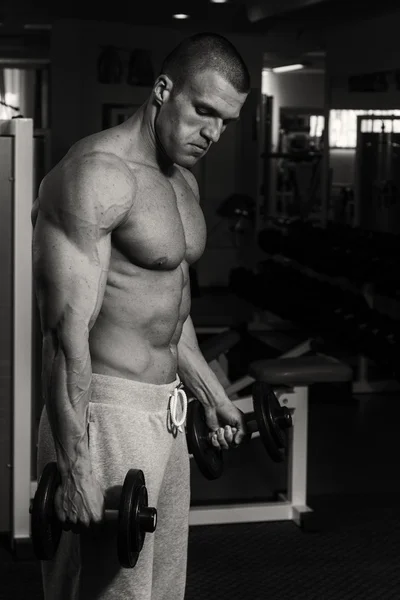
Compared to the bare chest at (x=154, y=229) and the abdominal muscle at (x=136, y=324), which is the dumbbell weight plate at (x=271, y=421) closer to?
the abdominal muscle at (x=136, y=324)

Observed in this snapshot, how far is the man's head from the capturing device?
1514 millimetres

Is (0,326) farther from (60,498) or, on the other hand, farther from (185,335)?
(60,498)

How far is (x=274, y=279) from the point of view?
19.8 feet

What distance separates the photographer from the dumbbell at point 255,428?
5.82ft

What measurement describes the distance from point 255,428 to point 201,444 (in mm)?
110

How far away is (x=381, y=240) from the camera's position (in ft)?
16.4

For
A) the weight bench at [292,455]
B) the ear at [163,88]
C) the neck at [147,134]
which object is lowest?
→ the weight bench at [292,455]

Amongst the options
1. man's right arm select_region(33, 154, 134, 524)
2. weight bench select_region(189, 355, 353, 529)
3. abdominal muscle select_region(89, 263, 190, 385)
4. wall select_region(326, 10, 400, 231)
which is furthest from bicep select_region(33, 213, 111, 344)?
wall select_region(326, 10, 400, 231)

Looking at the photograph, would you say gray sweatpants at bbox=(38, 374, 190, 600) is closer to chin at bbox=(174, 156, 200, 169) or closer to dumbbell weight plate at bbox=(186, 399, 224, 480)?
dumbbell weight plate at bbox=(186, 399, 224, 480)

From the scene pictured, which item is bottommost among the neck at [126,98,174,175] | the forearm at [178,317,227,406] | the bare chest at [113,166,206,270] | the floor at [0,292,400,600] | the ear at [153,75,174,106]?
the floor at [0,292,400,600]

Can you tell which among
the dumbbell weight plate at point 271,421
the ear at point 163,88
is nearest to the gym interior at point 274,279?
the dumbbell weight plate at point 271,421

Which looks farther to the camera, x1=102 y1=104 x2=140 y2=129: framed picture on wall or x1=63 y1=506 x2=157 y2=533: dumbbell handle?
x1=102 y1=104 x2=140 y2=129: framed picture on wall

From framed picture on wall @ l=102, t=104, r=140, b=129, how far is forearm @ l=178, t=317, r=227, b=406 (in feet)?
20.2

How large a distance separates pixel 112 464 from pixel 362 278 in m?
3.52
